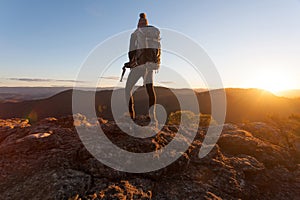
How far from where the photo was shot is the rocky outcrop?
9.69 ft

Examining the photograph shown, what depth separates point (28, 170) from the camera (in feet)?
10.8

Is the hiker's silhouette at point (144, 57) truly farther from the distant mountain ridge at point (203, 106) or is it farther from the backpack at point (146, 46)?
the distant mountain ridge at point (203, 106)

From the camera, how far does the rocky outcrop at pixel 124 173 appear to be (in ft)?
9.69

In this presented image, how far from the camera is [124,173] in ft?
11.4

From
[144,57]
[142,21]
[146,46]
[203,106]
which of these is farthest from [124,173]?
[203,106]

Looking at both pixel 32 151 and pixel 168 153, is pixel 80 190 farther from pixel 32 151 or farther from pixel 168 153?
pixel 168 153

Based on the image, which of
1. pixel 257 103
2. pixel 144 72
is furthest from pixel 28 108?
pixel 144 72

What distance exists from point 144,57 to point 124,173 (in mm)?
2611

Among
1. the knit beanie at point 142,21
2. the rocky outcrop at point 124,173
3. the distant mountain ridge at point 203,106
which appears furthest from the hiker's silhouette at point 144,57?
the distant mountain ridge at point 203,106

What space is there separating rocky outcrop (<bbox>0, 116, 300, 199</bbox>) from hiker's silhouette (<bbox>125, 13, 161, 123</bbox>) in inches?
35.2

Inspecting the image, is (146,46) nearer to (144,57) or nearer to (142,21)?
(144,57)

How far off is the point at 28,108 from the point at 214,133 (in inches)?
3411

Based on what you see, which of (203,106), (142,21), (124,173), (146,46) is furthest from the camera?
(203,106)

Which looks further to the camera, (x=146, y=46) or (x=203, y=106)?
(x=203, y=106)
